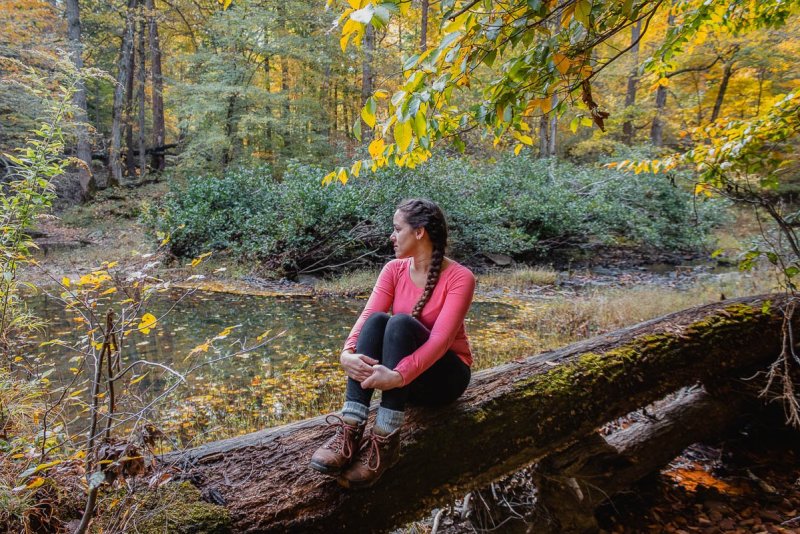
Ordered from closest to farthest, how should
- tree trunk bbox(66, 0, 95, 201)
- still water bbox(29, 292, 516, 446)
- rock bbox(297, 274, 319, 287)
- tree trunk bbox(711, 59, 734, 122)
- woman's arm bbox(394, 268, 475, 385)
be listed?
woman's arm bbox(394, 268, 475, 385) < still water bbox(29, 292, 516, 446) < rock bbox(297, 274, 319, 287) < tree trunk bbox(66, 0, 95, 201) < tree trunk bbox(711, 59, 734, 122)

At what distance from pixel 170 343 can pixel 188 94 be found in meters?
14.2

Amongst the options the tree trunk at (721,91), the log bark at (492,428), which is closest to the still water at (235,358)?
the log bark at (492,428)

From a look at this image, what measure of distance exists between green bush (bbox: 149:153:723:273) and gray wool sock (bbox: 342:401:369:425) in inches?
344

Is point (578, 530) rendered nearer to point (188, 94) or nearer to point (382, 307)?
point (382, 307)

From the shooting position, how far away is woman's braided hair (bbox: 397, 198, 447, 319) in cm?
238

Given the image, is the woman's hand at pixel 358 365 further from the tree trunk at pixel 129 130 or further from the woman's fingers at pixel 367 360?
the tree trunk at pixel 129 130

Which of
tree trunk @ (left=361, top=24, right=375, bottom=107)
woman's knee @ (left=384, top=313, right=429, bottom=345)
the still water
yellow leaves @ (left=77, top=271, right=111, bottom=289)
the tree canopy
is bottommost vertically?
the still water

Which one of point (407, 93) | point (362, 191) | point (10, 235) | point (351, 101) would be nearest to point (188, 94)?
point (351, 101)

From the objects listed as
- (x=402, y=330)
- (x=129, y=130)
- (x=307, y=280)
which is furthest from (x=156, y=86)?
(x=402, y=330)

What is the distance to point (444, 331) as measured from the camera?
217 centimetres

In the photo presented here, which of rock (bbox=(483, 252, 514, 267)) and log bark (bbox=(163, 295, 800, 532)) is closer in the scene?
log bark (bbox=(163, 295, 800, 532))

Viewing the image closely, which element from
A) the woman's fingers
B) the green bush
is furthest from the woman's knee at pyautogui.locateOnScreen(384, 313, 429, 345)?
the green bush

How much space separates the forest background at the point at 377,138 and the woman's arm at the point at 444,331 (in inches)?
30.2

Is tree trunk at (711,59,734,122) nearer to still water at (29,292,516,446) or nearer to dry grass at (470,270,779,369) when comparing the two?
dry grass at (470,270,779,369)
